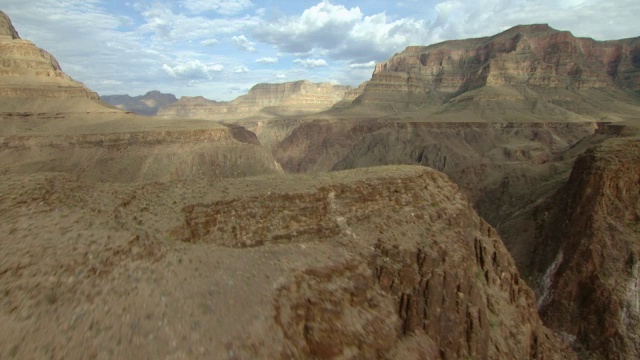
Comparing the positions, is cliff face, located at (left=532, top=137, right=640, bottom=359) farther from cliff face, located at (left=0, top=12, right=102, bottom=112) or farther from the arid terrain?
cliff face, located at (left=0, top=12, right=102, bottom=112)

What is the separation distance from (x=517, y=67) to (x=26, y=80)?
158 m

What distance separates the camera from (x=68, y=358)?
1071 cm

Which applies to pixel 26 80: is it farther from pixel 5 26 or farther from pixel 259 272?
pixel 259 272

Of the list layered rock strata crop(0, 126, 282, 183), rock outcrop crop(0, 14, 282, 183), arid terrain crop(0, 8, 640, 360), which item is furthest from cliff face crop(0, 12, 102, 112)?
arid terrain crop(0, 8, 640, 360)

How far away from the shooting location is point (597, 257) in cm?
2998

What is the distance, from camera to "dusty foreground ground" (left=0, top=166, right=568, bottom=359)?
40.8 feet

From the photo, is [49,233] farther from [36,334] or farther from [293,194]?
[293,194]

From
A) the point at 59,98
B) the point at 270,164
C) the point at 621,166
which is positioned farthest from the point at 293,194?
the point at 59,98

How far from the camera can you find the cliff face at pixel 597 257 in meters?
27.0

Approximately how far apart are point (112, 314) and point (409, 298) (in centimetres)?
1256

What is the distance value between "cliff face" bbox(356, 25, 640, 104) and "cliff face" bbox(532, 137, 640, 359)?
12564 centimetres

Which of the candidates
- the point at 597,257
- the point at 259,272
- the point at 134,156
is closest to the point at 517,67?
the point at 597,257

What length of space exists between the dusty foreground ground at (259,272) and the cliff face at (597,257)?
600 cm

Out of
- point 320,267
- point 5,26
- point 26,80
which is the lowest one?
point 320,267
